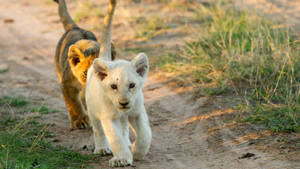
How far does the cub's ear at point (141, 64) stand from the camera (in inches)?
192

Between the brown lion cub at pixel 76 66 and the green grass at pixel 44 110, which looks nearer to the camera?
the brown lion cub at pixel 76 66

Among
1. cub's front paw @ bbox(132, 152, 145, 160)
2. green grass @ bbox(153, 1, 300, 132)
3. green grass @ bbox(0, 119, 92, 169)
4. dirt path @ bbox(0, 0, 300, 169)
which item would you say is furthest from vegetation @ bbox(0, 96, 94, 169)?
green grass @ bbox(153, 1, 300, 132)

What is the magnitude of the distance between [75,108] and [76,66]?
2.38 ft

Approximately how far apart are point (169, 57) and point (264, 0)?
4.51m

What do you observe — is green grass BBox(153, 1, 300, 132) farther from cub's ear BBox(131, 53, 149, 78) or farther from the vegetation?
the vegetation

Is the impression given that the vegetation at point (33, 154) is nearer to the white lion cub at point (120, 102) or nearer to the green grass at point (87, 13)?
the white lion cub at point (120, 102)

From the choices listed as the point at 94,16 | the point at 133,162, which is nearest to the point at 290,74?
the point at 133,162

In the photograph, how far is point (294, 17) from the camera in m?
11.2

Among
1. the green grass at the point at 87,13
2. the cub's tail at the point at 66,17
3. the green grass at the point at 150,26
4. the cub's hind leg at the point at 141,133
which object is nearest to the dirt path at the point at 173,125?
the cub's hind leg at the point at 141,133

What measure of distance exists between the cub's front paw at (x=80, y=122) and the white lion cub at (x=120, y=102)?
157cm

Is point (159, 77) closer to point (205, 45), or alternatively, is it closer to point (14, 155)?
point (205, 45)

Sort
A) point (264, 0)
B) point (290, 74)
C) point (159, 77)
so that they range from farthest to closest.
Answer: point (264, 0)
point (159, 77)
point (290, 74)

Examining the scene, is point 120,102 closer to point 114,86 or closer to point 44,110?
point 114,86

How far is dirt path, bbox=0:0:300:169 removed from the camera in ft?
17.3
